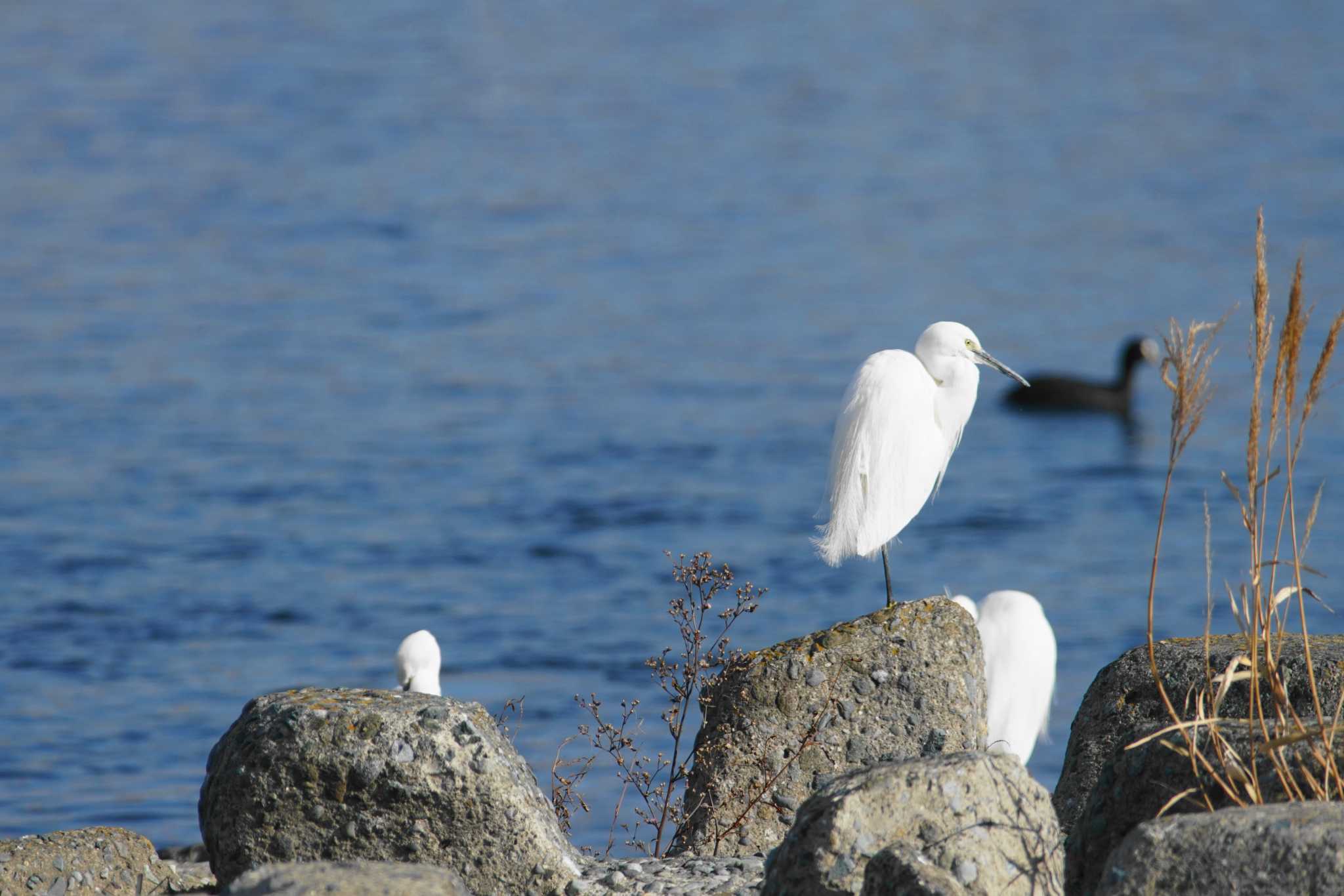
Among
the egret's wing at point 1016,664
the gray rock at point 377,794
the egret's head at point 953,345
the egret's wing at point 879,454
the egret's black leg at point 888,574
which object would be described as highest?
the egret's head at point 953,345

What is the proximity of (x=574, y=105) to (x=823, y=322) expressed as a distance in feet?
35.2

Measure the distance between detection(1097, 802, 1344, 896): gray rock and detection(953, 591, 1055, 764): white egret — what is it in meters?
4.39

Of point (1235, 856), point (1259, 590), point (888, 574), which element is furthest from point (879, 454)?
point (1235, 856)

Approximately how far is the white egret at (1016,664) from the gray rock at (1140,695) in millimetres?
2457

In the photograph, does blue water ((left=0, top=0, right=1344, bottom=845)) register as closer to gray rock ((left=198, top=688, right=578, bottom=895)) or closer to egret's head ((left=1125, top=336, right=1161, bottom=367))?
egret's head ((left=1125, top=336, right=1161, bottom=367))

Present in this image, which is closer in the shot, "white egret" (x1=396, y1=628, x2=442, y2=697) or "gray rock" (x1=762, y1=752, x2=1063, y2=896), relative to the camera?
"gray rock" (x1=762, y1=752, x2=1063, y2=896)

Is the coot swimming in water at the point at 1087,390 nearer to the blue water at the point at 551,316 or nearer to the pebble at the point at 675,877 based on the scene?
the blue water at the point at 551,316

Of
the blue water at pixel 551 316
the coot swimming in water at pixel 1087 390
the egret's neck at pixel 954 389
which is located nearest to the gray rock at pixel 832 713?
the egret's neck at pixel 954 389

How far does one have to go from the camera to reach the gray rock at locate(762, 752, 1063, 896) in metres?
3.55

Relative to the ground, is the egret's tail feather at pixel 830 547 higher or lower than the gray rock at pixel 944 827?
higher

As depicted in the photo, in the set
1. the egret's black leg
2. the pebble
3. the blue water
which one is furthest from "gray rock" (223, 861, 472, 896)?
the blue water

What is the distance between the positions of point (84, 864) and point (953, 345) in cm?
319

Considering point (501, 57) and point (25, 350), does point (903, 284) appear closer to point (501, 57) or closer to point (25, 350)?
point (25, 350)

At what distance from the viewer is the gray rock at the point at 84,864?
14.0 feet
